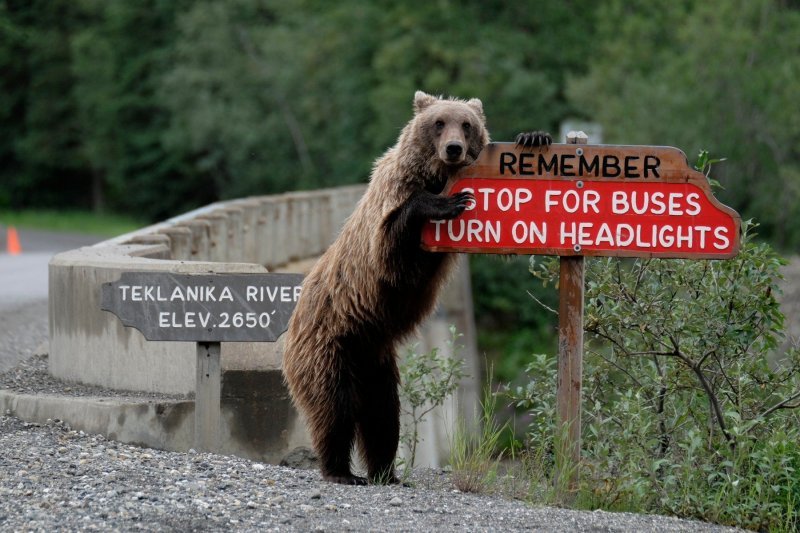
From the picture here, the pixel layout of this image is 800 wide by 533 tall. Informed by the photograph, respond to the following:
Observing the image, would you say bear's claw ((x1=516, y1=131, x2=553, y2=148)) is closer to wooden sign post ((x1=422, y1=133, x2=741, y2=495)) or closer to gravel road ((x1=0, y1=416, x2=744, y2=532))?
wooden sign post ((x1=422, y1=133, x2=741, y2=495))

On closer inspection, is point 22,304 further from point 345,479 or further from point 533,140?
point 533,140

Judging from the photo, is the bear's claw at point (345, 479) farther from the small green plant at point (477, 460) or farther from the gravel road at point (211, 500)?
the small green plant at point (477, 460)

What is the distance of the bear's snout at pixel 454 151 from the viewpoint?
734cm

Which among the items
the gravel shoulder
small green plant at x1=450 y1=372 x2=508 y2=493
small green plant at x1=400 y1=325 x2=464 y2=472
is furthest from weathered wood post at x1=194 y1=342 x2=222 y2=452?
small green plant at x1=450 y1=372 x2=508 y2=493

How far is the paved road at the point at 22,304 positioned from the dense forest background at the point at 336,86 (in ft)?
60.6

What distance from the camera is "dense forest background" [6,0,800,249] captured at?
38.2 m

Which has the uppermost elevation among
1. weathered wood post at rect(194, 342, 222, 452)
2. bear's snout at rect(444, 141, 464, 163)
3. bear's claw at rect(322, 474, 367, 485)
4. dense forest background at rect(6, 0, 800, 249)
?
dense forest background at rect(6, 0, 800, 249)

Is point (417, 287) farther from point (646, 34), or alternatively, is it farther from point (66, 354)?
point (646, 34)

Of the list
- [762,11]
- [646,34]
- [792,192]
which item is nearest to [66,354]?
[792,192]

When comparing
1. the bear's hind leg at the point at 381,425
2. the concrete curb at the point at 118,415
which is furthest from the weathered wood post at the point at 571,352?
the concrete curb at the point at 118,415

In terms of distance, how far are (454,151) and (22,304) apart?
1079 centimetres

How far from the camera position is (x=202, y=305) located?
8125 millimetres

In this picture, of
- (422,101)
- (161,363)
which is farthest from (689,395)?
(161,363)

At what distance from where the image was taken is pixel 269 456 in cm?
926
